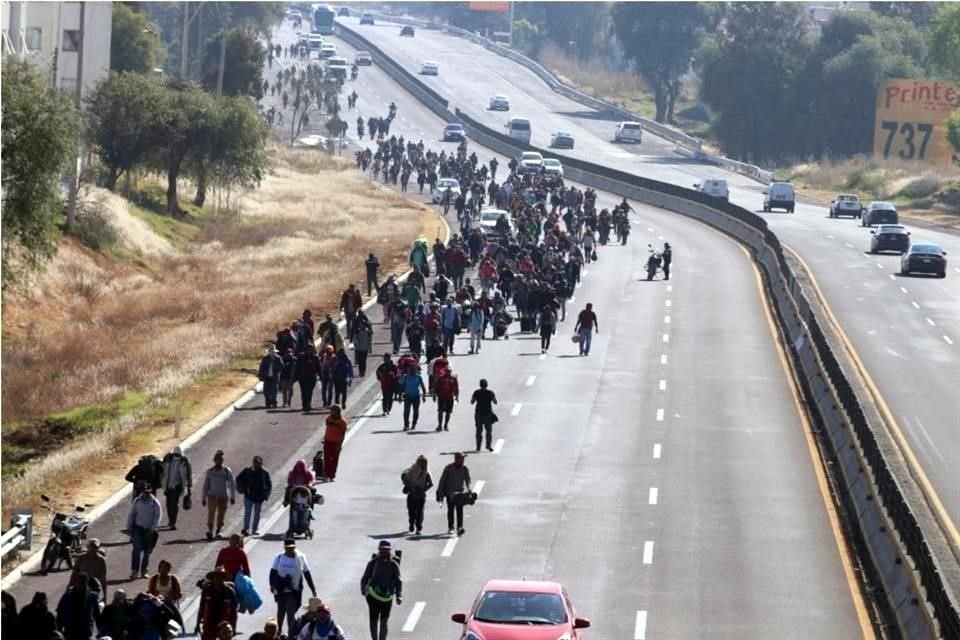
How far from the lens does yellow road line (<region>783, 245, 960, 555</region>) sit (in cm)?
3102

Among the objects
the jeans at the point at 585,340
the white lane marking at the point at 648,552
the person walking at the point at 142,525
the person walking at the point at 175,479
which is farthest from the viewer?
the jeans at the point at 585,340

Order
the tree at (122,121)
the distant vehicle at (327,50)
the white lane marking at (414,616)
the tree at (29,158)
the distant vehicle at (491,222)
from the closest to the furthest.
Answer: the white lane marking at (414,616)
the tree at (29,158)
the distant vehicle at (491,222)
the tree at (122,121)
the distant vehicle at (327,50)

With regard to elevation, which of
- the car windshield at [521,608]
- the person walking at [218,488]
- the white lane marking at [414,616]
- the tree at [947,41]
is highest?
the tree at [947,41]

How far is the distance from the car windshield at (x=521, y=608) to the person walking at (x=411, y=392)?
15.9m

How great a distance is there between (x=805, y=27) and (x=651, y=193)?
258 feet

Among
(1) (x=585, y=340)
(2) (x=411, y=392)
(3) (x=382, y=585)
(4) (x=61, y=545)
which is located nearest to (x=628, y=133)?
(1) (x=585, y=340)

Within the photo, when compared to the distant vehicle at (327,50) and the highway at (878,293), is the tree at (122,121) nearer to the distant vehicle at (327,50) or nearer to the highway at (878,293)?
the highway at (878,293)

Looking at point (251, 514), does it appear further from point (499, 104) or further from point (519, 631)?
point (499, 104)

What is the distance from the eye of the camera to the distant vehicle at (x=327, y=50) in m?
177

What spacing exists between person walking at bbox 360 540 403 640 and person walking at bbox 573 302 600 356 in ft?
83.1

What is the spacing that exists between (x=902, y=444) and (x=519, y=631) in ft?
63.2

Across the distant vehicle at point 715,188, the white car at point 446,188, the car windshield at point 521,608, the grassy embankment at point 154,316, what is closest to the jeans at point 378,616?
the car windshield at point 521,608

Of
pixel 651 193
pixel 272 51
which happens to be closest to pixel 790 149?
pixel 272 51

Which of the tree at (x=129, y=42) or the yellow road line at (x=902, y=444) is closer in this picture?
the yellow road line at (x=902, y=444)
